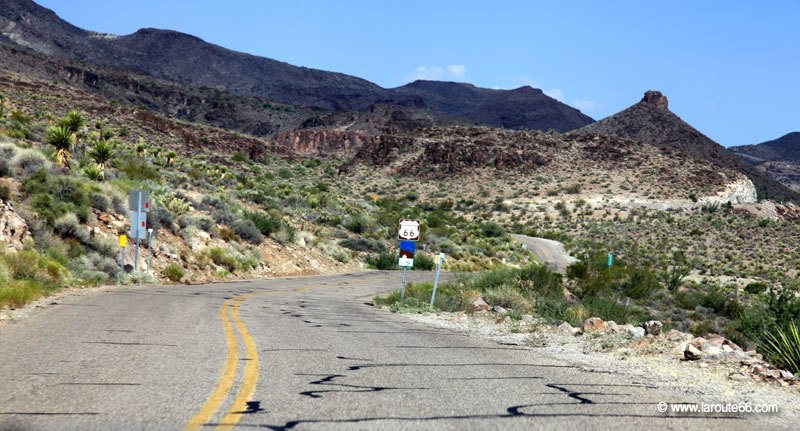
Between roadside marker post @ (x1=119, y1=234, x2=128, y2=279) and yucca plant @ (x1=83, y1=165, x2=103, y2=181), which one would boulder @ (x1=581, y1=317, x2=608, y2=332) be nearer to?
roadside marker post @ (x1=119, y1=234, x2=128, y2=279)

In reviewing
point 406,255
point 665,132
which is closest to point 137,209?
point 406,255

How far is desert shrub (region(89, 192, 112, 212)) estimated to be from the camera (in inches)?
933

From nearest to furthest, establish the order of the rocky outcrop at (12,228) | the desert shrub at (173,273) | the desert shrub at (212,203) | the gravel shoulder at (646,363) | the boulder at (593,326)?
the gravel shoulder at (646,363) < the boulder at (593,326) < the rocky outcrop at (12,228) < the desert shrub at (173,273) < the desert shrub at (212,203)

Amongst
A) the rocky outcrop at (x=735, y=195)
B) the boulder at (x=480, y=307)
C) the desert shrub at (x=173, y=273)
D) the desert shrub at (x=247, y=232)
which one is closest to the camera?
the boulder at (x=480, y=307)

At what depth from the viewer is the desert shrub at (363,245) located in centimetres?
4069

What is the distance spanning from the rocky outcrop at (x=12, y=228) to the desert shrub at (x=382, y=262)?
22328mm

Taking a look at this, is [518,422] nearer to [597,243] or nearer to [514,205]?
[597,243]

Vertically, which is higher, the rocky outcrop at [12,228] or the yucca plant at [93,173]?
the yucca plant at [93,173]

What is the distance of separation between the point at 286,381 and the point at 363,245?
3457 cm

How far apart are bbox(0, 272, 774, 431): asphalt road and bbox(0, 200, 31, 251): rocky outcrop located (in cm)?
679

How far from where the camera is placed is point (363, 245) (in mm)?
41281

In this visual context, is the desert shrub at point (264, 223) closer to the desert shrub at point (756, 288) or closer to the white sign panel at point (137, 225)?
the white sign panel at point (137, 225)

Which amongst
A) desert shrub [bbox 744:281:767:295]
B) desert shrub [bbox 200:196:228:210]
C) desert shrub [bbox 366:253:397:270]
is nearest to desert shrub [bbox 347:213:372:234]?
desert shrub [bbox 366:253:397:270]

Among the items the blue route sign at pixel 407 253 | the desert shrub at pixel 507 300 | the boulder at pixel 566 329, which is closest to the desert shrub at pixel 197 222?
the blue route sign at pixel 407 253
